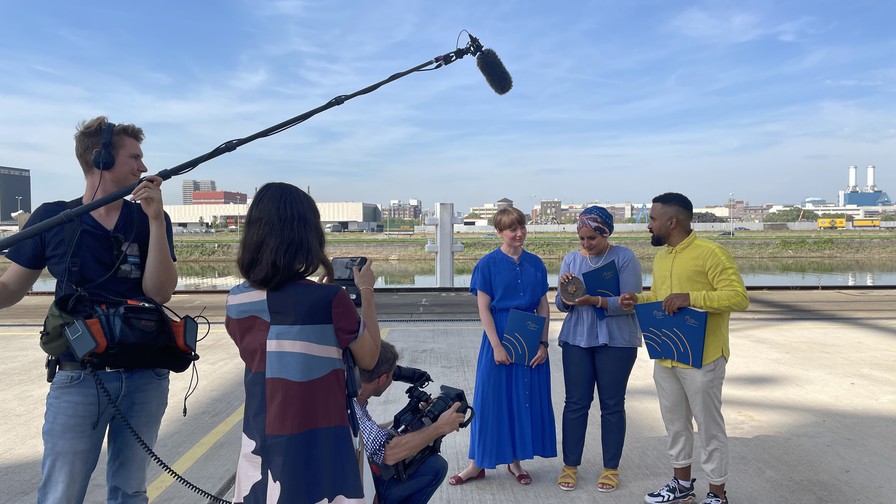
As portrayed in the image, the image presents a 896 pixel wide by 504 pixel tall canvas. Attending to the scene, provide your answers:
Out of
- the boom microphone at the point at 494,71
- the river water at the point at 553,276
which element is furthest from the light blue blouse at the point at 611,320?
the river water at the point at 553,276

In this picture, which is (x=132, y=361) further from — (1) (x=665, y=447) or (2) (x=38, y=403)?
(2) (x=38, y=403)

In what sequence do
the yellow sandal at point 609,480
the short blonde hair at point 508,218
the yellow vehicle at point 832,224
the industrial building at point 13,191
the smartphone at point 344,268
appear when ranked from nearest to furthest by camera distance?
the smartphone at point 344,268
the yellow sandal at point 609,480
the short blonde hair at point 508,218
the yellow vehicle at point 832,224
the industrial building at point 13,191

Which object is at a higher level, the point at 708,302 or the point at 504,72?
the point at 504,72

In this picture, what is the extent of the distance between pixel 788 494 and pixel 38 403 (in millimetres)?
6156

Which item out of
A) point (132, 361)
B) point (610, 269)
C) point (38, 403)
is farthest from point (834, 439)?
point (38, 403)

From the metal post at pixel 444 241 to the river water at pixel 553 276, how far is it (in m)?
3.21

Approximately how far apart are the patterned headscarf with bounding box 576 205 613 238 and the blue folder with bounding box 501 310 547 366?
0.67 meters

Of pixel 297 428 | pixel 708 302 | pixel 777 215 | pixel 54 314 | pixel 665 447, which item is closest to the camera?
pixel 297 428

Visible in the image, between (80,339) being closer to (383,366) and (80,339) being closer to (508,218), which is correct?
(383,366)

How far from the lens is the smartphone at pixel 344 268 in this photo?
2084 mm

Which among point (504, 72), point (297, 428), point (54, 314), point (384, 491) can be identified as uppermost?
point (504, 72)

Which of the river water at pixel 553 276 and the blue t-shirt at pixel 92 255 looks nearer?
the blue t-shirt at pixel 92 255

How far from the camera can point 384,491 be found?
2324 mm

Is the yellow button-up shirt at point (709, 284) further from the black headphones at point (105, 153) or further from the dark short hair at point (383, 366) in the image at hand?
the black headphones at point (105, 153)
